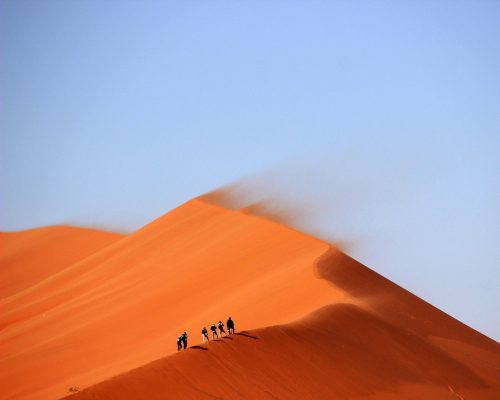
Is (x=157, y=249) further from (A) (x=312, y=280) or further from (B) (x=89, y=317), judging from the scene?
(A) (x=312, y=280)

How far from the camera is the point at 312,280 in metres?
34.7

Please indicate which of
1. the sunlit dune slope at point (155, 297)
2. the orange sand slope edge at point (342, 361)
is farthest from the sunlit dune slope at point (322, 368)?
the sunlit dune slope at point (155, 297)

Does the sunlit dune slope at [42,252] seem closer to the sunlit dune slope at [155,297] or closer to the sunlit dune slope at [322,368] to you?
the sunlit dune slope at [155,297]

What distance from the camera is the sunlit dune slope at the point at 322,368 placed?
73.7 feet

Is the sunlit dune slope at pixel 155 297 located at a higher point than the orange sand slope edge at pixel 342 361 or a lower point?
higher

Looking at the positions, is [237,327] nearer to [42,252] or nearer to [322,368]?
[322,368]

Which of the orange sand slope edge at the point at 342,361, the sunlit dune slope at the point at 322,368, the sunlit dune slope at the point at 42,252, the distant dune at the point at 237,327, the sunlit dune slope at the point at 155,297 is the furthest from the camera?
the sunlit dune slope at the point at 42,252

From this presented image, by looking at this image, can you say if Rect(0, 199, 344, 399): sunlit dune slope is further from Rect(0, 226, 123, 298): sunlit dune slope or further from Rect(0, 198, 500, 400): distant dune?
Rect(0, 226, 123, 298): sunlit dune slope

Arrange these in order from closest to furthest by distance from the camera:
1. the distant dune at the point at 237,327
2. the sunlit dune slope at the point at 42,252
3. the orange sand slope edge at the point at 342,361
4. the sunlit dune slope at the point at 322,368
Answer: the sunlit dune slope at the point at 322,368 < the orange sand slope edge at the point at 342,361 < the distant dune at the point at 237,327 < the sunlit dune slope at the point at 42,252

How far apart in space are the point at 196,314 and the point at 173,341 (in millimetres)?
4095

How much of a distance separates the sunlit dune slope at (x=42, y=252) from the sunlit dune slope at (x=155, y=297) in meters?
11.1

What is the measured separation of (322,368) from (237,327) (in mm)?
5872

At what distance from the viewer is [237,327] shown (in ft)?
102

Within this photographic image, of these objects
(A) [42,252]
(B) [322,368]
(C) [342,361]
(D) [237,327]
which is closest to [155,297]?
(D) [237,327]
